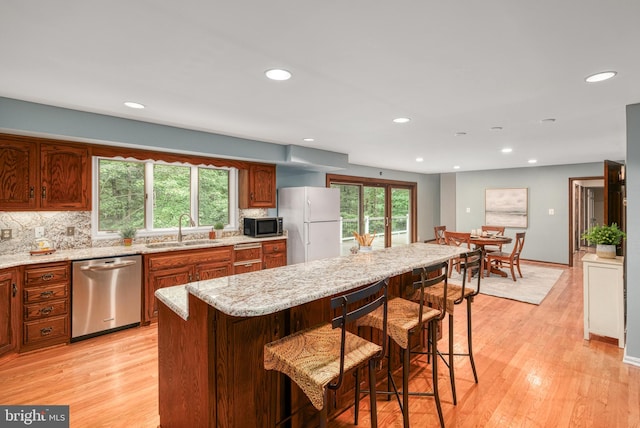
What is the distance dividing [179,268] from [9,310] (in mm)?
1459

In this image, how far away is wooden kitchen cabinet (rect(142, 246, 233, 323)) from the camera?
357cm

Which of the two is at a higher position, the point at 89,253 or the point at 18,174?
the point at 18,174

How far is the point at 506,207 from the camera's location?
297 inches

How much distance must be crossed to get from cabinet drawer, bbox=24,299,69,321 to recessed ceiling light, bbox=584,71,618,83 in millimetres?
4790

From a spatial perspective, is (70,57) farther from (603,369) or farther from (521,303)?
(521,303)

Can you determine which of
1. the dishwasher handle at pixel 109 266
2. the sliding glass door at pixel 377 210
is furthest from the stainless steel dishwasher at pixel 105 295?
the sliding glass door at pixel 377 210

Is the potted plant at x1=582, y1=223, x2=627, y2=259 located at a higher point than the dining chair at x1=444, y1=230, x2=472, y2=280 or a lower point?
higher

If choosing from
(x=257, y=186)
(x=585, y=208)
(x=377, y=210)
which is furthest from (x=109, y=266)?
A: (x=585, y=208)

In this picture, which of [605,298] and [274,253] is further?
[274,253]

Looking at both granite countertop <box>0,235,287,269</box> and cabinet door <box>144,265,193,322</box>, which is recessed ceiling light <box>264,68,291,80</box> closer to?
granite countertop <box>0,235,287,269</box>

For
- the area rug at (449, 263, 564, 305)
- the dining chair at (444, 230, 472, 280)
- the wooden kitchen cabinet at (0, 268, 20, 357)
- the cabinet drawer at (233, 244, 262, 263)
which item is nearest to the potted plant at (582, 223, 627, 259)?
the area rug at (449, 263, 564, 305)

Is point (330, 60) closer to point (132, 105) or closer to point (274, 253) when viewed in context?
point (132, 105)

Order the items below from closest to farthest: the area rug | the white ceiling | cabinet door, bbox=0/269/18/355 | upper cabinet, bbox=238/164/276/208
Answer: the white ceiling < cabinet door, bbox=0/269/18/355 < the area rug < upper cabinet, bbox=238/164/276/208

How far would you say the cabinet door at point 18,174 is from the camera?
2.91m
